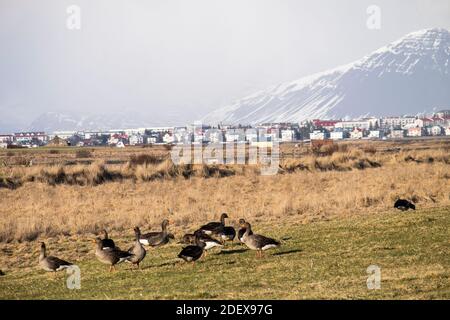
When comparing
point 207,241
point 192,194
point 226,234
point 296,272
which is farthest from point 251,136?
point 296,272

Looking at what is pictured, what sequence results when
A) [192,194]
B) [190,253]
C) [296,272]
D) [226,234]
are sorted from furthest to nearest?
1. [192,194]
2. [226,234]
3. [190,253]
4. [296,272]

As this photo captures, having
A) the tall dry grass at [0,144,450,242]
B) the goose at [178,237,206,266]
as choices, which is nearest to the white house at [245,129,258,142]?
the tall dry grass at [0,144,450,242]

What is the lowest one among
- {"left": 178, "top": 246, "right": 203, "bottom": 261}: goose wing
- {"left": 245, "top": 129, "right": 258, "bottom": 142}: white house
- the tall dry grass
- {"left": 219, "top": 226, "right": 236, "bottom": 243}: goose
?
{"left": 245, "top": 129, "right": 258, "bottom": 142}: white house

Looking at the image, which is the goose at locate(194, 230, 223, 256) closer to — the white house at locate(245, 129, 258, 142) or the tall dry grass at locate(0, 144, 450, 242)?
the tall dry grass at locate(0, 144, 450, 242)

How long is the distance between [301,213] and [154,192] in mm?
12950

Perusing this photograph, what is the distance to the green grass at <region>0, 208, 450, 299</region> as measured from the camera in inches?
493

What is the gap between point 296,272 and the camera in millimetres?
14602

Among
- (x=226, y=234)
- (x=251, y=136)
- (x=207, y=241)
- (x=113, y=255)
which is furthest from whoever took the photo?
(x=251, y=136)

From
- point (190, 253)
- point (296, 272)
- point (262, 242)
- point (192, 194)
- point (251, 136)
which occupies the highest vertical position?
point (262, 242)

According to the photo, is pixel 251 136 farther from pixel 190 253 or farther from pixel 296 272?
pixel 296 272

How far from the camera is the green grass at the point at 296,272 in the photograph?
41.1 ft

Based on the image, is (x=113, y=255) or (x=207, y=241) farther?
(x=207, y=241)
